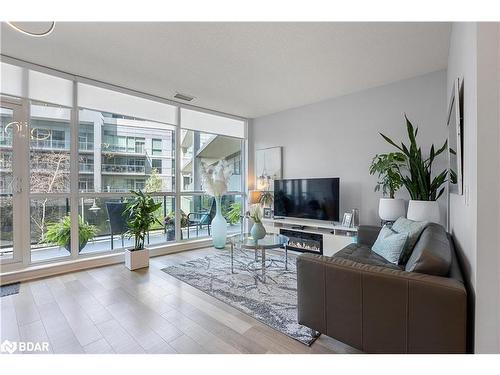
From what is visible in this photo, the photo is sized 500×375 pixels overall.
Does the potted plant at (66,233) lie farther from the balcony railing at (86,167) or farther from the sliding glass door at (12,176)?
the balcony railing at (86,167)

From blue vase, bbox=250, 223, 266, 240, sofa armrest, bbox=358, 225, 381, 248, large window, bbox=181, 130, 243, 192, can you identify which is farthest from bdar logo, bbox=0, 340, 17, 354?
sofa armrest, bbox=358, 225, 381, 248

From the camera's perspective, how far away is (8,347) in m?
1.69

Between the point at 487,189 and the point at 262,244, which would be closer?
the point at 487,189

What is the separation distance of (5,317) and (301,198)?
3.80 metres

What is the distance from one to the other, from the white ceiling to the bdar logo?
265 centimetres

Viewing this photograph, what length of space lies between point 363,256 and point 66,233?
382 cm

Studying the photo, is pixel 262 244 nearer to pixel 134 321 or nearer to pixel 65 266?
pixel 134 321

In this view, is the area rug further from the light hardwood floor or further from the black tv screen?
the black tv screen

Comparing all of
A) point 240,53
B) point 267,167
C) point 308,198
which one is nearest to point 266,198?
point 267,167

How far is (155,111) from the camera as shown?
13.6ft

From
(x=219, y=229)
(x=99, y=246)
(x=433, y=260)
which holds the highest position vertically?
(x=433, y=260)

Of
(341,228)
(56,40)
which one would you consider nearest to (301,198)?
(341,228)

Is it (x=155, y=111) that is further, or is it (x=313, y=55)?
(x=155, y=111)
